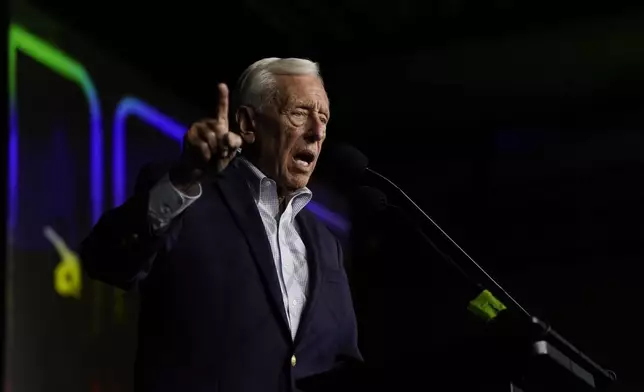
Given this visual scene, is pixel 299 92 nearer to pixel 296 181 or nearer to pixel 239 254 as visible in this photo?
pixel 296 181

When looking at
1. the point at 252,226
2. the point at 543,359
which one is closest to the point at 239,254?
the point at 252,226

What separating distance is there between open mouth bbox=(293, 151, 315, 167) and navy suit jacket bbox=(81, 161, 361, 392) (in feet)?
0.41

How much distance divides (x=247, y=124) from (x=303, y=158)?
13cm

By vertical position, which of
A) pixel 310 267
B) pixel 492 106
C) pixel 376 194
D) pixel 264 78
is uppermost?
pixel 492 106

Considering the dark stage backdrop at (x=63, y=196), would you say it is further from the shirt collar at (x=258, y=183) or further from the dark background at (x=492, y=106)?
the shirt collar at (x=258, y=183)

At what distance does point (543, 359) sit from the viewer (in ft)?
3.86

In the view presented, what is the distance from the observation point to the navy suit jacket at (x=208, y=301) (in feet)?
4.46

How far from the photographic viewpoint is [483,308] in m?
1.35

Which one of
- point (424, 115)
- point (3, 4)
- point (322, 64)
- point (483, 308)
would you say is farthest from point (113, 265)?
point (424, 115)

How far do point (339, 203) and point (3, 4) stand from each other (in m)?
2.96

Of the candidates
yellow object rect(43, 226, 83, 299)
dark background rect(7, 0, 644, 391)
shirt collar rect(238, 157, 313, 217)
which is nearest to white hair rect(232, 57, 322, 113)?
shirt collar rect(238, 157, 313, 217)

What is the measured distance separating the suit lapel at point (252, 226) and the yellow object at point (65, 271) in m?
1.83

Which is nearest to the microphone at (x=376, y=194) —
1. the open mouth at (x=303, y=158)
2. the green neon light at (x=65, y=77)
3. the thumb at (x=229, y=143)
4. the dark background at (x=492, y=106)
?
the open mouth at (x=303, y=158)

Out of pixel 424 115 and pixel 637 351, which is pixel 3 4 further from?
pixel 637 351
